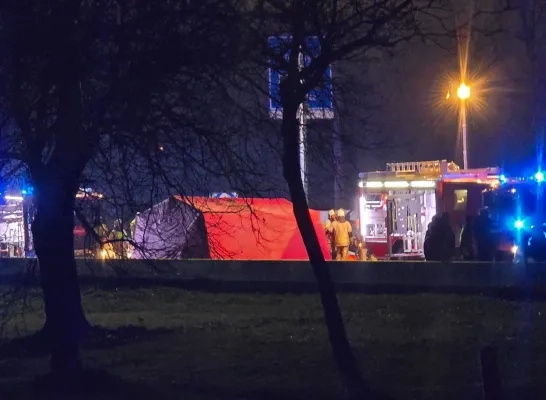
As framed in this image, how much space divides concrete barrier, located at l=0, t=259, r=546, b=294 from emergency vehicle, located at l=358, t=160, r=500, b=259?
9710mm

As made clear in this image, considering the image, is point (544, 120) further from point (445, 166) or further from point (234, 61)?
point (234, 61)

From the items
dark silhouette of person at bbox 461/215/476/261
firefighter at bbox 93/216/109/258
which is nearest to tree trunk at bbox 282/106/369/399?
firefighter at bbox 93/216/109/258

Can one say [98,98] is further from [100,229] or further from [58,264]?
[100,229]

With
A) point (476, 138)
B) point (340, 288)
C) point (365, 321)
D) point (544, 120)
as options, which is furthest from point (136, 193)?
point (476, 138)

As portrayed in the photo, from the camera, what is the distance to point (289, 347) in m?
12.8

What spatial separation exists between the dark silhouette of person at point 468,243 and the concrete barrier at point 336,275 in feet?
15.4

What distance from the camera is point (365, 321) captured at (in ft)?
49.3

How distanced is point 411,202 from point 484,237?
7713 millimetres

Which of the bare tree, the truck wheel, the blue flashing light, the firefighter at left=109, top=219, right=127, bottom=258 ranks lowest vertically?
the firefighter at left=109, top=219, right=127, bottom=258

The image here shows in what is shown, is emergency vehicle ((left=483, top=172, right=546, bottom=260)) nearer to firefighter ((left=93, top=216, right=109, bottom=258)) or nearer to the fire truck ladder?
the fire truck ladder

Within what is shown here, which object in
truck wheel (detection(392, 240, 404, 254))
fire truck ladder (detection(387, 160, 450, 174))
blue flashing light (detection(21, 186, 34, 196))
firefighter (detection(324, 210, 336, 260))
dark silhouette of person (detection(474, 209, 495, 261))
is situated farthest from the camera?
fire truck ladder (detection(387, 160, 450, 174))

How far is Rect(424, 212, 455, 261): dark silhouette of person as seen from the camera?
20.3 meters

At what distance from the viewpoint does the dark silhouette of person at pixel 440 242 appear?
2030 centimetres

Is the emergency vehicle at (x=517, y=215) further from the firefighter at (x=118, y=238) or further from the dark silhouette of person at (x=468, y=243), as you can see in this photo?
the firefighter at (x=118, y=238)
